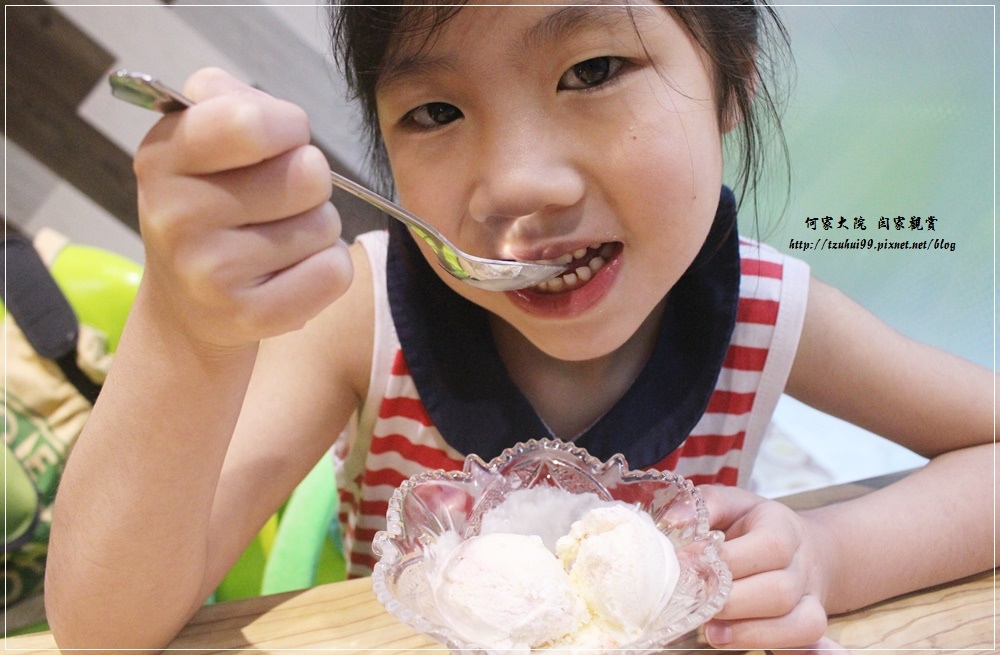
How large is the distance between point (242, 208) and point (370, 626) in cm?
32

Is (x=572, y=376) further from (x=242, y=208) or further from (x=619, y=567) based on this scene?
(x=242, y=208)

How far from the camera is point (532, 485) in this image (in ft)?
1.88

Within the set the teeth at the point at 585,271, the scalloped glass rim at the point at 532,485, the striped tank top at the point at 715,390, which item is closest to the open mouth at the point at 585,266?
the teeth at the point at 585,271

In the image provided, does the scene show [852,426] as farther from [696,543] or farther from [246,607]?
[246,607]

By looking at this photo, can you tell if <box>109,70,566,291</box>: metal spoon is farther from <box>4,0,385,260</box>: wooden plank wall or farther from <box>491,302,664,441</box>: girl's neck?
<box>4,0,385,260</box>: wooden plank wall

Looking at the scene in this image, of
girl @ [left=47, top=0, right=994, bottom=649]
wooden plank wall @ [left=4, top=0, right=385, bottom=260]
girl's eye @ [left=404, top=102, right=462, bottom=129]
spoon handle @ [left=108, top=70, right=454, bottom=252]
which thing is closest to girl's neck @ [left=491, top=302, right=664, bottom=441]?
girl @ [left=47, top=0, right=994, bottom=649]

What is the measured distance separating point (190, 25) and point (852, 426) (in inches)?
46.0

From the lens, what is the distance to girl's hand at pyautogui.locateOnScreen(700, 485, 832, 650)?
0.50m

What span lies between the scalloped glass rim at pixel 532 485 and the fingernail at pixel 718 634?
0.04m

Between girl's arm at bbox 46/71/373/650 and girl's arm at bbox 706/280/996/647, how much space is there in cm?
34

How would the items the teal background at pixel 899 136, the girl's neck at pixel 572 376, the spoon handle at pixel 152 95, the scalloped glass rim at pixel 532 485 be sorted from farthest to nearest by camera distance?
1. the girl's neck at pixel 572 376
2. the teal background at pixel 899 136
3. the scalloped glass rim at pixel 532 485
4. the spoon handle at pixel 152 95

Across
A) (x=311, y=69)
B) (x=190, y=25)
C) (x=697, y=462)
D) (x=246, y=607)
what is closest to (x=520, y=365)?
(x=697, y=462)

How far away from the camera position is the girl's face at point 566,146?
1.61 feet

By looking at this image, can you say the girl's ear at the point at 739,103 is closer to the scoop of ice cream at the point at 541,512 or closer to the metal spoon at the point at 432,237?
the metal spoon at the point at 432,237
